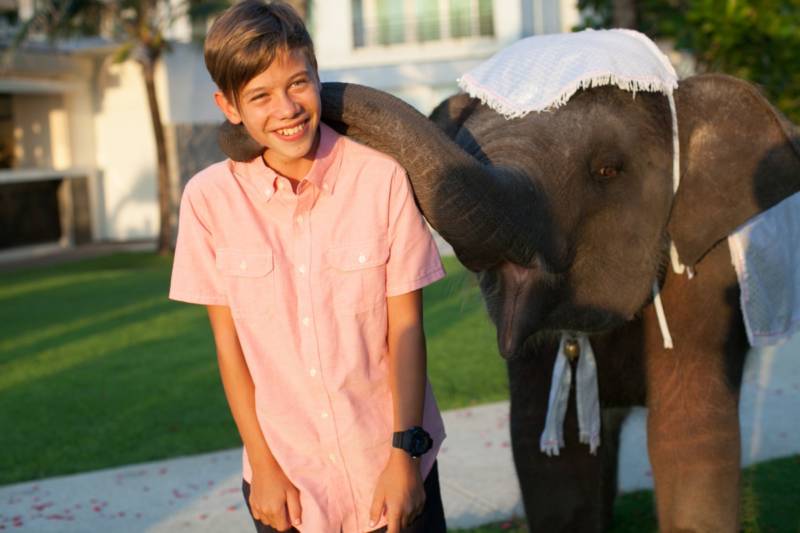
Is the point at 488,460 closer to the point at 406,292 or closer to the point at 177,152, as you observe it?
the point at 406,292

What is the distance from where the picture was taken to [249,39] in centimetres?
240

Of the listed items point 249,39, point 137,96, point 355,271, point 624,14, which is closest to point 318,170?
point 355,271

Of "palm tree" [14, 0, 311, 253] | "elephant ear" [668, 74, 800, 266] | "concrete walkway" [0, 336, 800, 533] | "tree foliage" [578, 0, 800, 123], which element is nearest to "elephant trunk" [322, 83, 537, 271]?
"elephant ear" [668, 74, 800, 266]

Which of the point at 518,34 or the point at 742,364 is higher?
the point at 518,34

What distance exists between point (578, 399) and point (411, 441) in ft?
4.64

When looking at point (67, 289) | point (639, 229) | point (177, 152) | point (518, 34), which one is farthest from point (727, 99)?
point (177, 152)

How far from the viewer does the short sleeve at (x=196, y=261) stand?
263 cm

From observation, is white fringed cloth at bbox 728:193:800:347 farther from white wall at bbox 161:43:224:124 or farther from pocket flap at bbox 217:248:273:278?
white wall at bbox 161:43:224:124

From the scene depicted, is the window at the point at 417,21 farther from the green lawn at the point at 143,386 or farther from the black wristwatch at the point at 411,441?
the black wristwatch at the point at 411,441

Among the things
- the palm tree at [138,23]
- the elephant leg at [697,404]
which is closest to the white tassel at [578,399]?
the elephant leg at [697,404]

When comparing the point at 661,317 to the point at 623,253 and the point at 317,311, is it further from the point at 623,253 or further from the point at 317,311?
the point at 317,311

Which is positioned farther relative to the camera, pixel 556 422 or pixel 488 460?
pixel 488 460

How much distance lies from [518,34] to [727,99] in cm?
2127

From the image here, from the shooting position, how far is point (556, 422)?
3871mm
